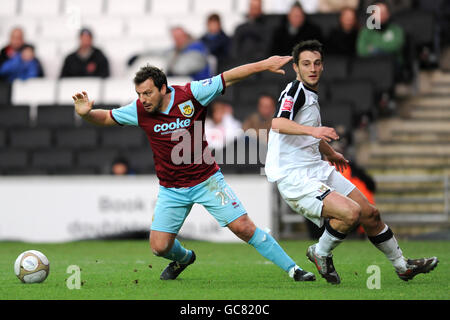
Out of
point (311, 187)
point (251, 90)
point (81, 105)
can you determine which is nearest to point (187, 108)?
point (81, 105)

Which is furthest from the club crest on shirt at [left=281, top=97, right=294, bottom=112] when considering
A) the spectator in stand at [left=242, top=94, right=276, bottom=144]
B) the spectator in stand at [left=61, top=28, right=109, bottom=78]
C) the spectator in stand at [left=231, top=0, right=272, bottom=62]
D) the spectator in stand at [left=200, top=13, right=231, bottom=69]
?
the spectator in stand at [left=61, top=28, right=109, bottom=78]

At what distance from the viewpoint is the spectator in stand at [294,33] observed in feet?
48.0

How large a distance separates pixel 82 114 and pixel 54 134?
7.72m

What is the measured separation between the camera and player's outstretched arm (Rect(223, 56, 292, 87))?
22.3ft

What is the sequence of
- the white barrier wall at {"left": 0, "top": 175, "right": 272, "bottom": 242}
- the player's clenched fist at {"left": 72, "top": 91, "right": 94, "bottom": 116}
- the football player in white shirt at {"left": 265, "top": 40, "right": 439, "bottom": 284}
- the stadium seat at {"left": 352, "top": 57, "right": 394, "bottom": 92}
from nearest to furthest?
the football player in white shirt at {"left": 265, "top": 40, "right": 439, "bottom": 284}, the player's clenched fist at {"left": 72, "top": 91, "right": 94, "bottom": 116}, the white barrier wall at {"left": 0, "top": 175, "right": 272, "bottom": 242}, the stadium seat at {"left": 352, "top": 57, "right": 394, "bottom": 92}

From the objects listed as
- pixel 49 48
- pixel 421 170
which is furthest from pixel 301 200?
pixel 49 48

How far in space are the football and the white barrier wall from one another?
5453 mm

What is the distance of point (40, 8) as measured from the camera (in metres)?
18.6

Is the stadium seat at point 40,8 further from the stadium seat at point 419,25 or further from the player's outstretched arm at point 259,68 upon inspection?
the player's outstretched arm at point 259,68

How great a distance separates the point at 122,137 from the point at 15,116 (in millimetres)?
2009

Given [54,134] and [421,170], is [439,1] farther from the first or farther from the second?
[54,134]

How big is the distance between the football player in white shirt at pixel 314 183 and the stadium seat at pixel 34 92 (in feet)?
30.3

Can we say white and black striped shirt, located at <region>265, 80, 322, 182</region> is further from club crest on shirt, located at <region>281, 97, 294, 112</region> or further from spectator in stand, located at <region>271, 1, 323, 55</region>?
spectator in stand, located at <region>271, 1, 323, 55</region>

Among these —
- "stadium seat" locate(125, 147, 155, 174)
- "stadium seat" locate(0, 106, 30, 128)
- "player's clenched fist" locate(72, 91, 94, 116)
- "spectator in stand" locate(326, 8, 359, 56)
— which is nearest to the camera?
"player's clenched fist" locate(72, 91, 94, 116)
